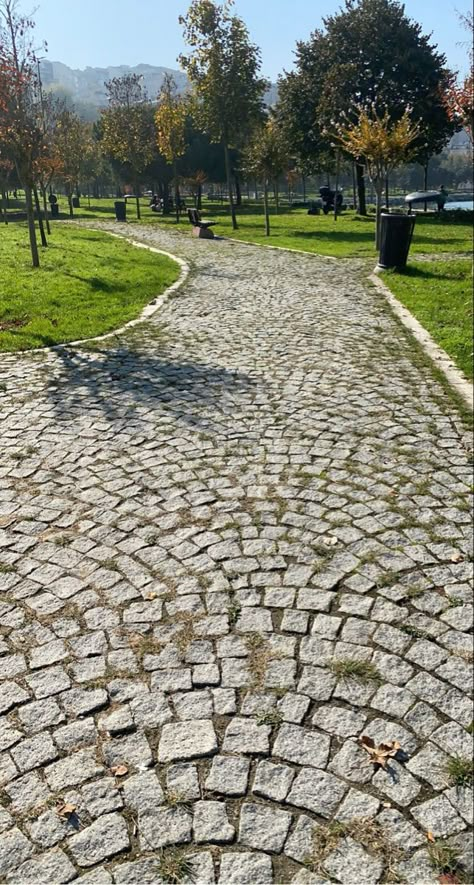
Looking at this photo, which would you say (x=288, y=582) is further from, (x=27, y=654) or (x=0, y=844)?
(x=0, y=844)

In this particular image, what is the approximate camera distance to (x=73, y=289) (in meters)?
13.7

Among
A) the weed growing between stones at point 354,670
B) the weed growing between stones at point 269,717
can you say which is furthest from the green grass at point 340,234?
the weed growing between stones at point 269,717

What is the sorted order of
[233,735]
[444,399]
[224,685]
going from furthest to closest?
[444,399]
[224,685]
[233,735]

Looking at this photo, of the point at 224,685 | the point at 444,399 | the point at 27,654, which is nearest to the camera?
the point at 224,685

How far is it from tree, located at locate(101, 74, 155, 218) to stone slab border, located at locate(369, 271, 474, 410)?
34704 millimetres

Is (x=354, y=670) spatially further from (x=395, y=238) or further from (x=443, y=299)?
(x=395, y=238)

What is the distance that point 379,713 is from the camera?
9.56 ft

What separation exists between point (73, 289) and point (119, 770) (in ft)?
40.7

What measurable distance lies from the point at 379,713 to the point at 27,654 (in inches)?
72.6

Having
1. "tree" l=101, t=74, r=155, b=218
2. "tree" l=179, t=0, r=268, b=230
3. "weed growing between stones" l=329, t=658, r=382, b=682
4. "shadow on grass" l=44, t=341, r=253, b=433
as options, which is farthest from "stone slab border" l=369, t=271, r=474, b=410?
"tree" l=101, t=74, r=155, b=218

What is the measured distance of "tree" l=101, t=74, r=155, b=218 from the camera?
41734 millimetres

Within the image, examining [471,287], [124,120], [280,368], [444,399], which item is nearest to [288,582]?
[444,399]

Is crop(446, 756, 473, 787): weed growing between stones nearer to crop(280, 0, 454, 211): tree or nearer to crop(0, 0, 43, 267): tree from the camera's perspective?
crop(0, 0, 43, 267): tree

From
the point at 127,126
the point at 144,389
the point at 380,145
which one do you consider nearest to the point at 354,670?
the point at 144,389
